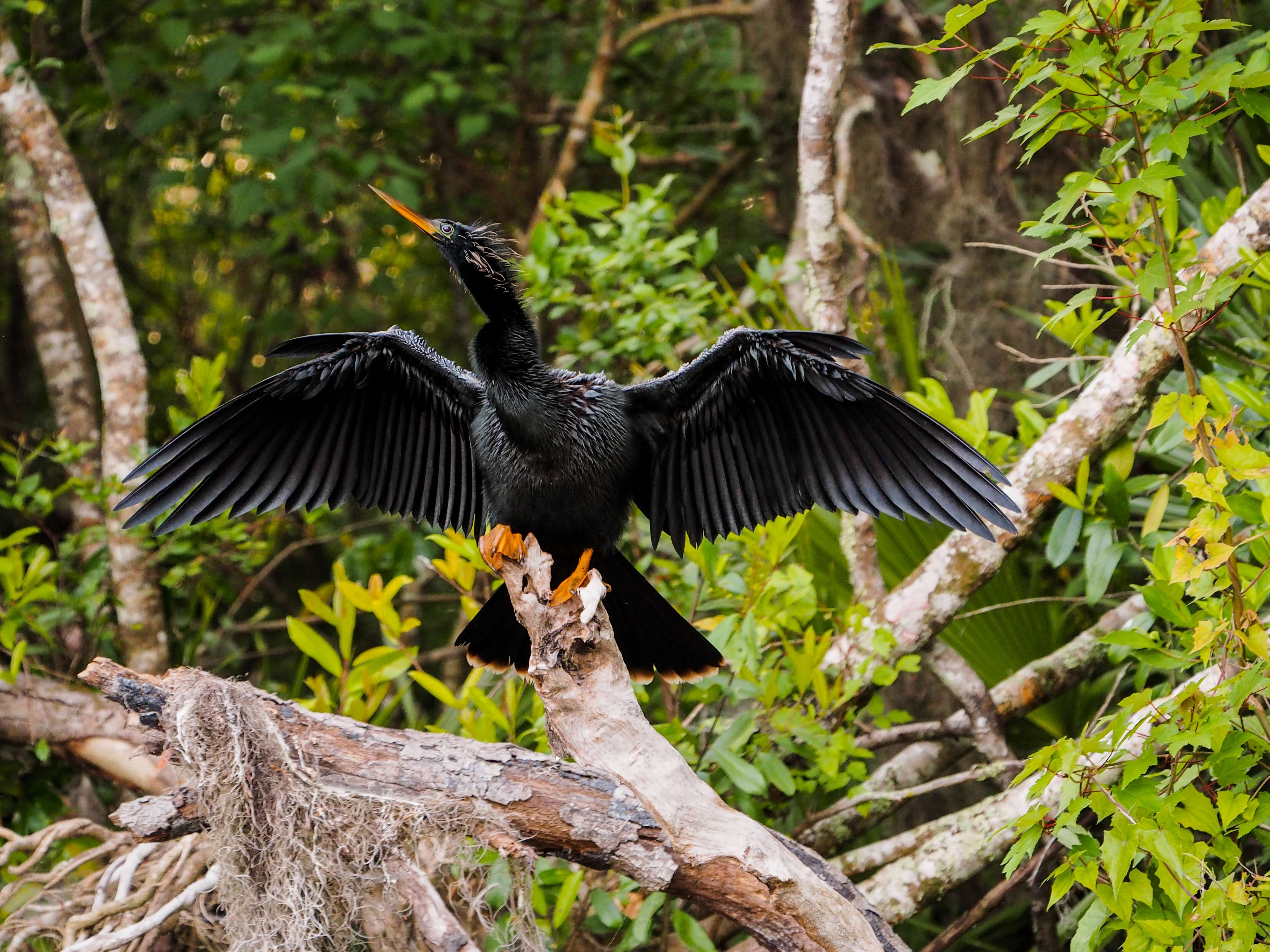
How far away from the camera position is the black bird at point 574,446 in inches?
103

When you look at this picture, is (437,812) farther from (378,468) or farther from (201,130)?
(201,130)

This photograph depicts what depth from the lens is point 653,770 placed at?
2.17 meters

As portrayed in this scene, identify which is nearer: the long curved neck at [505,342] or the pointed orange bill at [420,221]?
the long curved neck at [505,342]

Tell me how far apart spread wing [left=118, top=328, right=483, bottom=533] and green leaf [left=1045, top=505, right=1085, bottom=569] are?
1.63 metres

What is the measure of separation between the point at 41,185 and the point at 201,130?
4.73ft

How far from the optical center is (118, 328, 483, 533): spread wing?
8.98 ft

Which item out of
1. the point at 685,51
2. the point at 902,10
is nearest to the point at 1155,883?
the point at 902,10

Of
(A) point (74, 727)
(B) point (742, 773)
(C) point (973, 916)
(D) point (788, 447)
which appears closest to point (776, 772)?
(B) point (742, 773)

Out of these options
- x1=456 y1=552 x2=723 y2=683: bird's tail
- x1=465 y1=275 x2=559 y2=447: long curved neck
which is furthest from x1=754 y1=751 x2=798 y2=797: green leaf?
x1=465 y1=275 x2=559 y2=447: long curved neck

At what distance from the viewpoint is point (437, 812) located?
2.12 metres

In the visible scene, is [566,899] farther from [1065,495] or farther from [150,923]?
[1065,495]

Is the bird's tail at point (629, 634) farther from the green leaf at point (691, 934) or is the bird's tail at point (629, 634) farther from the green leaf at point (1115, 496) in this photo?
the green leaf at point (1115, 496)

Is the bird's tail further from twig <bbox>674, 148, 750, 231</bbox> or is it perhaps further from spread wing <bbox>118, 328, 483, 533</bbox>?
twig <bbox>674, 148, 750, 231</bbox>

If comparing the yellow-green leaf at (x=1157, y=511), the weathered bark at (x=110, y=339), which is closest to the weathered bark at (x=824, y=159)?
the yellow-green leaf at (x=1157, y=511)
